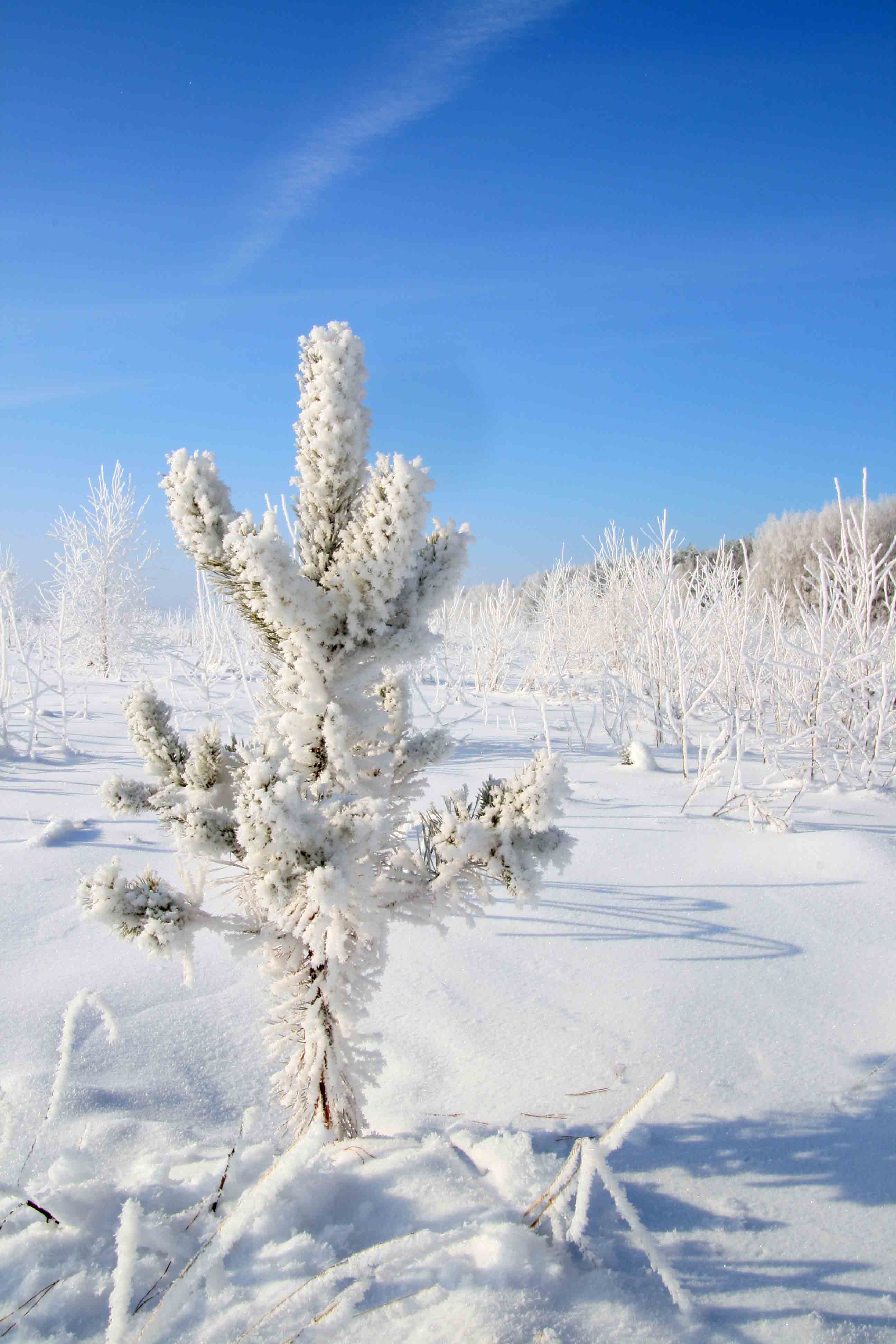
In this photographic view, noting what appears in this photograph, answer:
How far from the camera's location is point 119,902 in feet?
3.95

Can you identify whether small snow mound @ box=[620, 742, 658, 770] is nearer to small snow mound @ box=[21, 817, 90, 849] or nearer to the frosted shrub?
small snow mound @ box=[21, 817, 90, 849]

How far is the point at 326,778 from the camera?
1.37m

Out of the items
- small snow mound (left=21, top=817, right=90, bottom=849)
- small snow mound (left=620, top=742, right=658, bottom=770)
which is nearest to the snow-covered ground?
small snow mound (left=21, top=817, right=90, bottom=849)

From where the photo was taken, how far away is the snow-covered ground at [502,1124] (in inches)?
42.1

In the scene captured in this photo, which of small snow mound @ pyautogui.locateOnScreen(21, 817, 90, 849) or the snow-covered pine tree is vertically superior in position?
the snow-covered pine tree

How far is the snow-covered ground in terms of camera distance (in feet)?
3.51

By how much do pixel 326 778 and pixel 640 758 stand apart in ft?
12.5

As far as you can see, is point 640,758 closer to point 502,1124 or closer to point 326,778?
point 502,1124

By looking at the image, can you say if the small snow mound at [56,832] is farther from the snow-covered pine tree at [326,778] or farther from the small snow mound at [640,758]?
the small snow mound at [640,758]

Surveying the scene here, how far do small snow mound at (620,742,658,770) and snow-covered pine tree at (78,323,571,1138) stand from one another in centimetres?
350

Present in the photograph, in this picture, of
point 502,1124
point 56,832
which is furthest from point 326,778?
point 56,832

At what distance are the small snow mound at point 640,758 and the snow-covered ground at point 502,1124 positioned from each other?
1505mm

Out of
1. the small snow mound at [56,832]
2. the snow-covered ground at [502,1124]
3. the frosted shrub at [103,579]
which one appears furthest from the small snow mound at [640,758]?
the frosted shrub at [103,579]

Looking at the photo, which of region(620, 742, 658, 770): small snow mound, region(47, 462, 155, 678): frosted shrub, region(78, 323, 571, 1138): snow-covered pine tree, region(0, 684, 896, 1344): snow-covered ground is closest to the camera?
region(0, 684, 896, 1344): snow-covered ground
